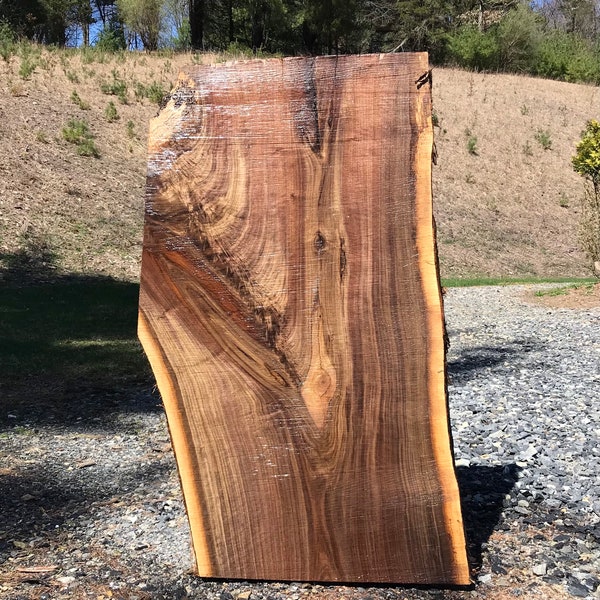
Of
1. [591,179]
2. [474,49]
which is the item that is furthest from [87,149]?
[474,49]

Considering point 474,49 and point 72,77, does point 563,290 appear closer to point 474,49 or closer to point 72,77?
point 72,77

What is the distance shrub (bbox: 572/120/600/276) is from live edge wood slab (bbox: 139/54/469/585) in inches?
326

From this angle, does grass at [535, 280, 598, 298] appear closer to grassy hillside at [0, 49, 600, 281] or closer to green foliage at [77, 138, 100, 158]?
grassy hillside at [0, 49, 600, 281]

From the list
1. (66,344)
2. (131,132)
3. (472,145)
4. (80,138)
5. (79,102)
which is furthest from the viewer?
(472,145)

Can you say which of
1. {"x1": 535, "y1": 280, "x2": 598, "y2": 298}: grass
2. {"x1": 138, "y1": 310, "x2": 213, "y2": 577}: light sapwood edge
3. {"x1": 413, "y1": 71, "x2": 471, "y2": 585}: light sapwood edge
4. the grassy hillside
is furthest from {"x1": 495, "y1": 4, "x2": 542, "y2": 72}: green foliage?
{"x1": 138, "y1": 310, "x2": 213, "y2": 577}: light sapwood edge

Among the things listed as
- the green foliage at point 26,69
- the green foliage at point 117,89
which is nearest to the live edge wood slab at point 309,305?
the green foliage at point 117,89

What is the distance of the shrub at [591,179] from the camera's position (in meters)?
9.45

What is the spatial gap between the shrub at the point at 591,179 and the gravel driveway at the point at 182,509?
5.40 m

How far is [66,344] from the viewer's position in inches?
254

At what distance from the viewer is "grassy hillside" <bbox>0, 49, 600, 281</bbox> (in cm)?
1144

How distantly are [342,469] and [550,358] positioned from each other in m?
3.82

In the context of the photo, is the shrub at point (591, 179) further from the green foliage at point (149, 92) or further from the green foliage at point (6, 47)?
the green foliage at point (6, 47)

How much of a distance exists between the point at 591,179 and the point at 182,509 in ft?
29.4

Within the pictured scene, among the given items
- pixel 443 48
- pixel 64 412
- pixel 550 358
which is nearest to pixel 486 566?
pixel 64 412
